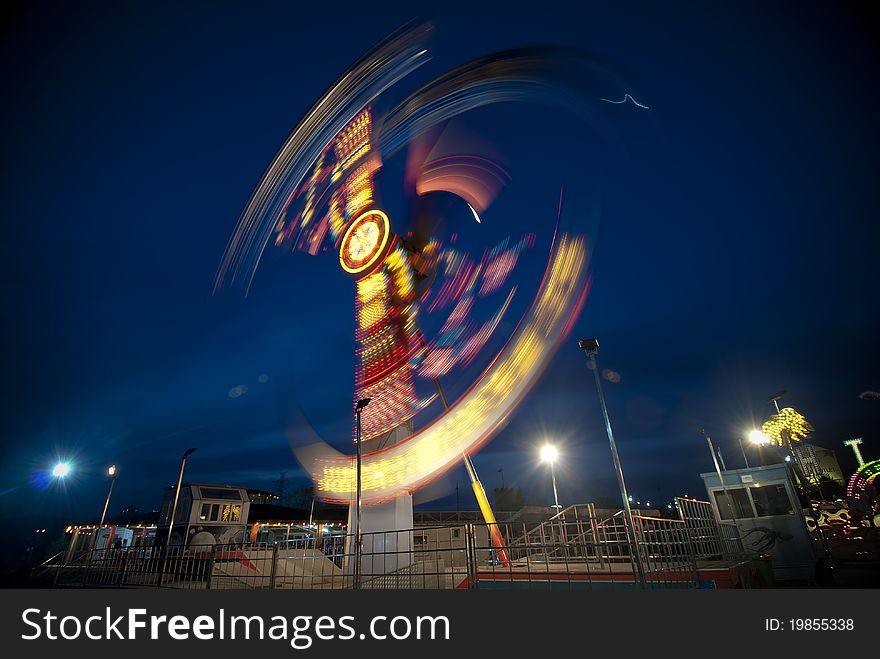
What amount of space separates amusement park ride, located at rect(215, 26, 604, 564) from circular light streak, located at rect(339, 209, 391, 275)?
0.06 m

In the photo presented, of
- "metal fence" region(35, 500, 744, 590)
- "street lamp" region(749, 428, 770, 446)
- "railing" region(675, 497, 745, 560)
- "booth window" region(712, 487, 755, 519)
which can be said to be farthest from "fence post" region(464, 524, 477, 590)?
"street lamp" region(749, 428, 770, 446)

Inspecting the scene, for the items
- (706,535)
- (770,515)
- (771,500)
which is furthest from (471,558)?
(771,500)

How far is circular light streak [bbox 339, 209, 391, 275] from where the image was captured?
731 inches

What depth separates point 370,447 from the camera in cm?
1862

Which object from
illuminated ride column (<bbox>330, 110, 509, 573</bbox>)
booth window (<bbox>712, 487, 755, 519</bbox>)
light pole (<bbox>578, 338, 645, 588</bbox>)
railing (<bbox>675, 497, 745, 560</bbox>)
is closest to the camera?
light pole (<bbox>578, 338, 645, 588</bbox>)

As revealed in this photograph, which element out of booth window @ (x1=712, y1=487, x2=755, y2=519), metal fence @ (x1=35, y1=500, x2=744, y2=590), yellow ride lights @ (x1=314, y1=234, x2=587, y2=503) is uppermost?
yellow ride lights @ (x1=314, y1=234, x2=587, y2=503)

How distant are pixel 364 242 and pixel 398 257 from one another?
2080 millimetres

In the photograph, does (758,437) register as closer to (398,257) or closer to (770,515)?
(770,515)

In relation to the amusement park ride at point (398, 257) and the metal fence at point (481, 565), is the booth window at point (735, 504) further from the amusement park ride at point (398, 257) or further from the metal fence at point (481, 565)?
the amusement park ride at point (398, 257)

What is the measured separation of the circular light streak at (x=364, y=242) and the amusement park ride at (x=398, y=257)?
0.20ft

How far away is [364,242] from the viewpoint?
19.4 meters

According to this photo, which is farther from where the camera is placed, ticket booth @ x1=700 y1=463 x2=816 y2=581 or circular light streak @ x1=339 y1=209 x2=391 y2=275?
circular light streak @ x1=339 y1=209 x2=391 y2=275

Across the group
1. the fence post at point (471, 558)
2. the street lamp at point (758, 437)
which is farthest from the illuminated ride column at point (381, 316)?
the street lamp at point (758, 437)

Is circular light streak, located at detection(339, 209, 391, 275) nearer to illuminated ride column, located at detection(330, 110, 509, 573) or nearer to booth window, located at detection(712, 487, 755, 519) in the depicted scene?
illuminated ride column, located at detection(330, 110, 509, 573)
